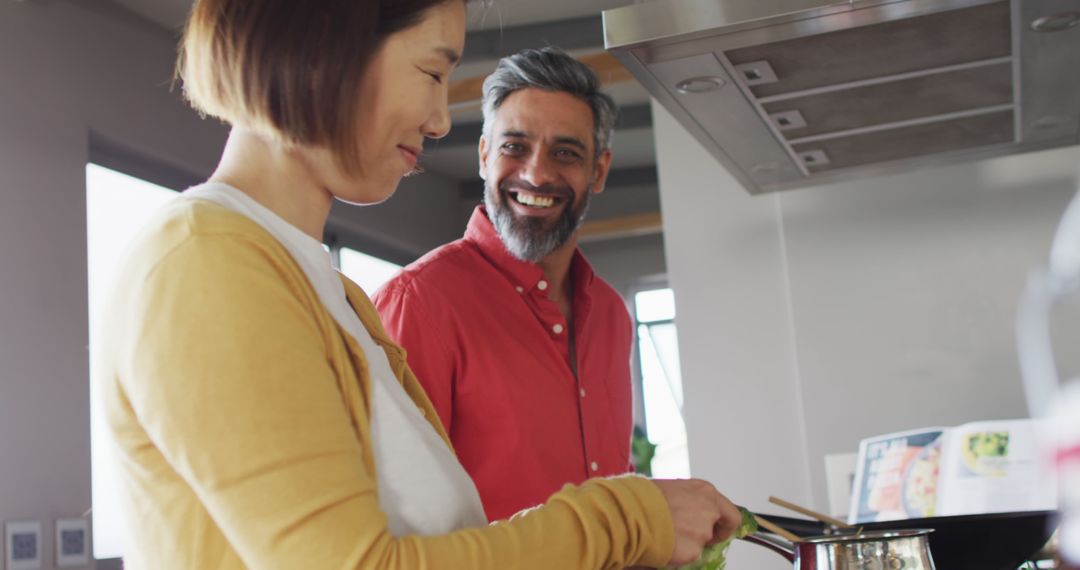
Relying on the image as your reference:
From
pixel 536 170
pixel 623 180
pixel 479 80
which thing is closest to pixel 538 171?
pixel 536 170

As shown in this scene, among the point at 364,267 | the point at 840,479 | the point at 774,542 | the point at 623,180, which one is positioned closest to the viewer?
the point at 774,542

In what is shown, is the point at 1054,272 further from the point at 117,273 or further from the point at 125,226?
the point at 125,226

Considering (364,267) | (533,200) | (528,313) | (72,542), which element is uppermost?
(364,267)

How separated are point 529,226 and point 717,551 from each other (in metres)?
1.22

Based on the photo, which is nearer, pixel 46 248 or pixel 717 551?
pixel 717 551

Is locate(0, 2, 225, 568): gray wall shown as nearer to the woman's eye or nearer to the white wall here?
the white wall

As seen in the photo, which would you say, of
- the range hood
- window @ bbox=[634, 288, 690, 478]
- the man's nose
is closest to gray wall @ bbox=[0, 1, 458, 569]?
the man's nose

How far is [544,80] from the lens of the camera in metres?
2.26

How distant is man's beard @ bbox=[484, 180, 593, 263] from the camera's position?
2180mm

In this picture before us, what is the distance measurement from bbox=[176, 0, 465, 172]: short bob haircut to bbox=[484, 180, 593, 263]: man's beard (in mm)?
1313

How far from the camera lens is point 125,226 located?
457 centimetres

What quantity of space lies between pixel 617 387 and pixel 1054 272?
1.55 meters

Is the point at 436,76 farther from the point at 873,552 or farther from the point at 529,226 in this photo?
the point at 529,226

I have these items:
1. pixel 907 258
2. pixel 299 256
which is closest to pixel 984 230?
pixel 907 258
